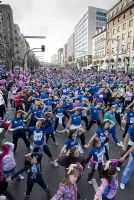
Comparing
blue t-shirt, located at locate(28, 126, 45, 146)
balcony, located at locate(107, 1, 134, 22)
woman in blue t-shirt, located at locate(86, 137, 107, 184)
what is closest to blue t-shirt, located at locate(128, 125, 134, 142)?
woman in blue t-shirt, located at locate(86, 137, 107, 184)

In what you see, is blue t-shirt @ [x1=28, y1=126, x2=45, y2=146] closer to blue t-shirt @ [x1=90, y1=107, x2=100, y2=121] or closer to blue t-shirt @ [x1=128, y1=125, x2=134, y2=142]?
blue t-shirt @ [x1=128, y1=125, x2=134, y2=142]

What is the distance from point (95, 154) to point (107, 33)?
7232 cm

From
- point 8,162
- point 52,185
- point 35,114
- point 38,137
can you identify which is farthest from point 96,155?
point 35,114

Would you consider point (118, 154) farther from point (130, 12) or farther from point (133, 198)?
point (130, 12)

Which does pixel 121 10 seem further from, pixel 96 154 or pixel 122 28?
pixel 96 154

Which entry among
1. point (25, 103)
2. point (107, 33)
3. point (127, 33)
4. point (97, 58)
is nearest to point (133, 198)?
point (25, 103)

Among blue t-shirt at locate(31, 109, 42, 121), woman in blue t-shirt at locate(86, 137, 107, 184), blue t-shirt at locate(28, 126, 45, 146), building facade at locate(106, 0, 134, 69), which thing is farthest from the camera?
building facade at locate(106, 0, 134, 69)

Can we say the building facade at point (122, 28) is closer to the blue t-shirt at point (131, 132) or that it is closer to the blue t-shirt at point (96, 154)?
the blue t-shirt at point (131, 132)

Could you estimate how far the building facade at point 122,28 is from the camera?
55156 mm

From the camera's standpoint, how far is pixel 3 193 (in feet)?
18.1

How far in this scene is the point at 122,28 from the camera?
61188 millimetres

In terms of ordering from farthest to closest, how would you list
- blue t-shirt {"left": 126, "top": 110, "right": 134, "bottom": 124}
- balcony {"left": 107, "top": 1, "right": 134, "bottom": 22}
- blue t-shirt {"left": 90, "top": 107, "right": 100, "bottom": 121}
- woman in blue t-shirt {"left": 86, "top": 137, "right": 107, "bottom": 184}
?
1. balcony {"left": 107, "top": 1, "right": 134, "bottom": 22}
2. blue t-shirt {"left": 90, "top": 107, "right": 100, "bottom": 121}
3. blue t-shirt {"left": 126, "top": 110, "right": 134, "bottom": 124}
4. woman in blue t-shirt {"left": 86, "top": 137, "right": 107, "bottom": 184}

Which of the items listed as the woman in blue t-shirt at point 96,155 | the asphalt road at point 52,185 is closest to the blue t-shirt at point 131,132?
the asphalt road at point 52,185

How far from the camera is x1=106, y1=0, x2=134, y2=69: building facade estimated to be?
55.2 meters
